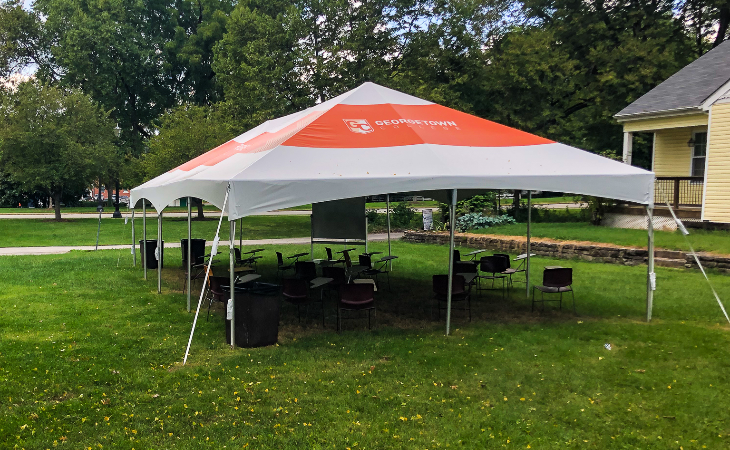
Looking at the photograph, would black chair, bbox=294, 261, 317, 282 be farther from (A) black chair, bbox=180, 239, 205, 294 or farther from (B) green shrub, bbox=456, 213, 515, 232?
(B) green shrub, bbox=456, 213, 515, 232

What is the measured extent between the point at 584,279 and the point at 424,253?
552 cm

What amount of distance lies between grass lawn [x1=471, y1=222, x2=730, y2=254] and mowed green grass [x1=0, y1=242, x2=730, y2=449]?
178 inches

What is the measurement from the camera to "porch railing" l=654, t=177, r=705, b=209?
54.7 ft

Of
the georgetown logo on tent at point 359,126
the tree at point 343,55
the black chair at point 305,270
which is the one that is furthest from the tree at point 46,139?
the georgetown logo on tent at point 359,126

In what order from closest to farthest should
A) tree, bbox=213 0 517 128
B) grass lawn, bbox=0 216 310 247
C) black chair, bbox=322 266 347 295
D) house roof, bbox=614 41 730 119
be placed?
black chair, bbox=322 266 347 295, house roof, bbox=614 41 730 119, grass lawn, bbox=0 216 310 247, tree, bbox=213 0 517 128

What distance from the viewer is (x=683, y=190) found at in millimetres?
17547

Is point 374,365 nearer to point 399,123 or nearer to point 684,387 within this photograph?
point 684,387

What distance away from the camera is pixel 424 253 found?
621 inches

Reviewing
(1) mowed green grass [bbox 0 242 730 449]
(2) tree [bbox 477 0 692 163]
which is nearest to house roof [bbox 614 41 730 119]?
(2) tree [bbox 477 0 692 163]

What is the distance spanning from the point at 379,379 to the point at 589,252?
981 centimetres

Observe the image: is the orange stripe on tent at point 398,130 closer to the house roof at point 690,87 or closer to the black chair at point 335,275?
the black chair at point 335,275

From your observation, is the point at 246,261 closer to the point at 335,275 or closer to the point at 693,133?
the point at 335,275

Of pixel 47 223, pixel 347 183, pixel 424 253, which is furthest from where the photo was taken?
pixel 47 223

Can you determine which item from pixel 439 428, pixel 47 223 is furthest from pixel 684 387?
pixel 47 223
